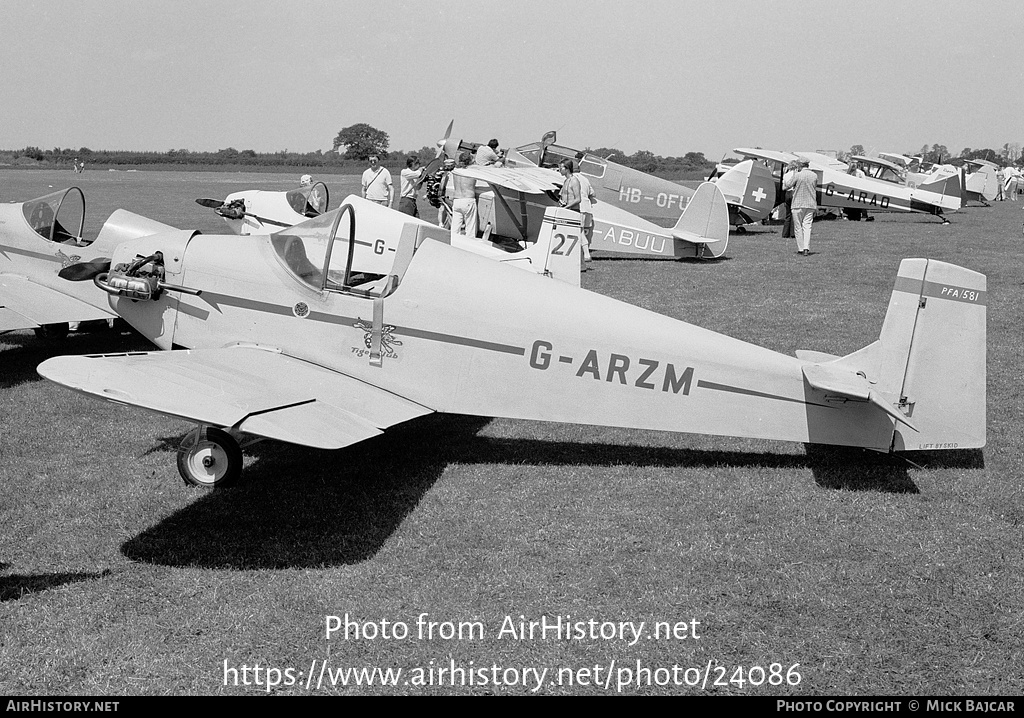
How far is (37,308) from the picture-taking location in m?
7.95

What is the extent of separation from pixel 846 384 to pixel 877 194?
82.4 feet

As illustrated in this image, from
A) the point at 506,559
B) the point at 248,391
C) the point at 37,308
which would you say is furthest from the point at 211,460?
the point at 37,308

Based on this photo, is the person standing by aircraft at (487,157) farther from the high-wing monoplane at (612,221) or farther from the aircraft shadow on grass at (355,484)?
the aircraft shadow on grass at (355,484)

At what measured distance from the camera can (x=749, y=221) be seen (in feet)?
74.9

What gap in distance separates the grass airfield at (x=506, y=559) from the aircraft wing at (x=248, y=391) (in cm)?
57

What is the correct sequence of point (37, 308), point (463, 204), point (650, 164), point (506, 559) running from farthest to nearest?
point (650, 164) < point (463, 204) < point (37, 308) < point (506, 559)

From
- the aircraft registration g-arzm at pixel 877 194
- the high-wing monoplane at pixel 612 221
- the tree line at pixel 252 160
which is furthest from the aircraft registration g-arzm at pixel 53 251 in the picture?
the tree line at pixel 252 160

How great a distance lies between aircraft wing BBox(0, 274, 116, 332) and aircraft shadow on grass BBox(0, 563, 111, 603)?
3894 millimetres

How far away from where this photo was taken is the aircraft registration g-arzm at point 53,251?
26.5ft

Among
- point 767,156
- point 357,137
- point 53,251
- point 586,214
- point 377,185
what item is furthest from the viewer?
point 357,137

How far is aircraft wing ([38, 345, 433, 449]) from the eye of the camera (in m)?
4.47

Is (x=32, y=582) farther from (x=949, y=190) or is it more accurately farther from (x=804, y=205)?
(x=949, y=190)
